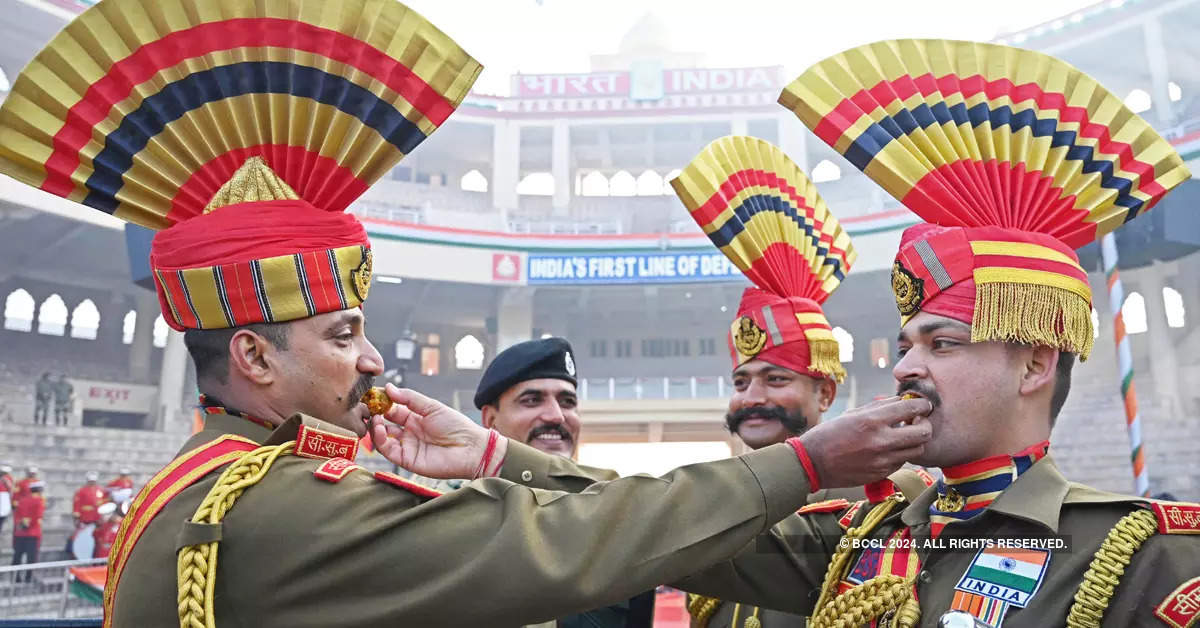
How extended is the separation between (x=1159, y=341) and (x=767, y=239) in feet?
72.0

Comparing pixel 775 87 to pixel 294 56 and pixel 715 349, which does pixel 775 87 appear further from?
pixel 294 56

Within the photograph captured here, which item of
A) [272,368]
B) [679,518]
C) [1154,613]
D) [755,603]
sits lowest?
[755,603]

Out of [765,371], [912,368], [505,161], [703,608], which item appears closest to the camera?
[912,368]

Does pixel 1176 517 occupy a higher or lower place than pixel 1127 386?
lower

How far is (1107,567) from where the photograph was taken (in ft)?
6.23

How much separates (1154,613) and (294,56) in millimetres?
2295

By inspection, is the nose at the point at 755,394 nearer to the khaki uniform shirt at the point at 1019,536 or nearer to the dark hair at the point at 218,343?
the khaki uniform shirt at the point at 1019,536

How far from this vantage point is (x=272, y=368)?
2238mm

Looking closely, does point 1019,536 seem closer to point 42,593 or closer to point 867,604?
point 867,604

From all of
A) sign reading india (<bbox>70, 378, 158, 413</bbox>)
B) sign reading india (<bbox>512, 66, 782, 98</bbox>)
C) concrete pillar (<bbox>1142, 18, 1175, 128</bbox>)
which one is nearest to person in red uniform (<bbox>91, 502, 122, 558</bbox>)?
sign reading india (<bbox>70, 378, 158, 413</bbox>)

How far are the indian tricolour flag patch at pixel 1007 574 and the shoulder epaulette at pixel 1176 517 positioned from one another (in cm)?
24

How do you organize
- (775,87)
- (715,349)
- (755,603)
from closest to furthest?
1. (755,603)
2. (715,349)
3. (775,87)

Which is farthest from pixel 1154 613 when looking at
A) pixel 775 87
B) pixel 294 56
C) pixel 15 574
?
pixel 775 87

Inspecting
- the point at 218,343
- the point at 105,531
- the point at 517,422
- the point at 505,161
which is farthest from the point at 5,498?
the point at 505,161
